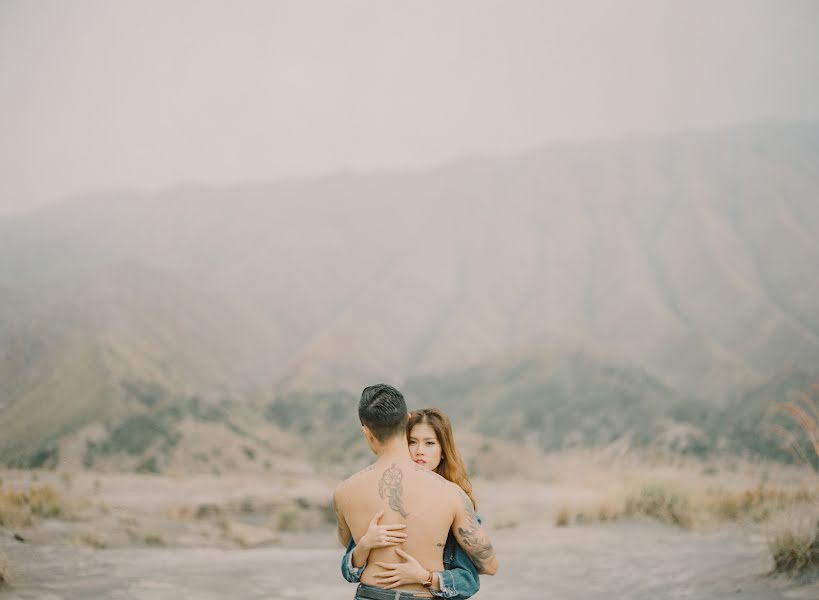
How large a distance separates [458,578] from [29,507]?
1073cm

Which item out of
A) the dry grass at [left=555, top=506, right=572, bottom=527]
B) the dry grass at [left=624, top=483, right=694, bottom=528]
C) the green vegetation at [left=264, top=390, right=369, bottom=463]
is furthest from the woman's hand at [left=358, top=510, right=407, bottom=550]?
the green vegetation at [left=264, top=390, right=369, bottom=463]

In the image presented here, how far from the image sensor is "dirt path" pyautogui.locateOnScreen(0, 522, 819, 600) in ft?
22.0

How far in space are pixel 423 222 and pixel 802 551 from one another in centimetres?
4891

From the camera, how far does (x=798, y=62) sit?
4259 cm

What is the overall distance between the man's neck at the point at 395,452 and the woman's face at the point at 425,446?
67 centimetres

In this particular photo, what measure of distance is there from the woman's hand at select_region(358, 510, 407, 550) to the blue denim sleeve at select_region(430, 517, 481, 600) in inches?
8.6

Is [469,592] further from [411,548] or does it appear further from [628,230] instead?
[628,230]

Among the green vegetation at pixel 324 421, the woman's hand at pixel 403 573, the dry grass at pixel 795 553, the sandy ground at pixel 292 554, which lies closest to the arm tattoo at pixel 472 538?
the woman's hand at pixel 403 573

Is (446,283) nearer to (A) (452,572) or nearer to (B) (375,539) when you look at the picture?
(A) (452,572)

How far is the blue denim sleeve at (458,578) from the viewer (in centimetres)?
283

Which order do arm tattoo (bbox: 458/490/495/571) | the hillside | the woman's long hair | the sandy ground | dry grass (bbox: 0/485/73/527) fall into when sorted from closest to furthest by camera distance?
arm tattoo (bbox: 458/490/495/571) < the woman's long hair < the sandy ground < dry grass (bbox: 0/485/73/527) < the hillside

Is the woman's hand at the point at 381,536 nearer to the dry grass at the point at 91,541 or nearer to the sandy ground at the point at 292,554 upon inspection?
the sandy ground at the point at 292,554

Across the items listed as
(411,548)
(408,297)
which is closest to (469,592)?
(411,548)

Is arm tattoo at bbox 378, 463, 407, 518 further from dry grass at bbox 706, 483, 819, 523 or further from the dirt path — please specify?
dry grass at bbox 706, 483, 819, 523
